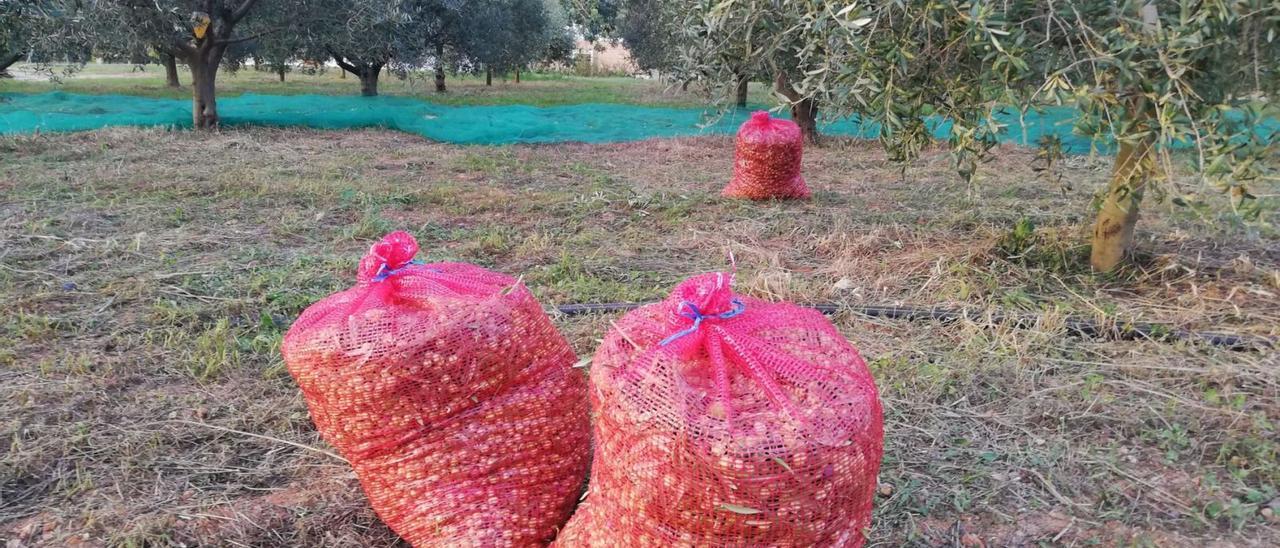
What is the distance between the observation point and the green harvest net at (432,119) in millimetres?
11445

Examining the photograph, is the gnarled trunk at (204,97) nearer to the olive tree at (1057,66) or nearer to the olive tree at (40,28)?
the olive tree at (40,28)

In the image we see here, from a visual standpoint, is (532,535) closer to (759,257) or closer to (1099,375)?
(1099,375)

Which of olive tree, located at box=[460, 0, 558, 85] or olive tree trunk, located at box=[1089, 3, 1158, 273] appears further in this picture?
olive tree, located at box=[460, 0, 558, 85]

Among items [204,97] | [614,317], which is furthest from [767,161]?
[204,97]

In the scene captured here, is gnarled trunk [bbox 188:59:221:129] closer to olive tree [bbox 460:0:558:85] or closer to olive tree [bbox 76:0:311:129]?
olive tree [bbox 76:0:311:129]

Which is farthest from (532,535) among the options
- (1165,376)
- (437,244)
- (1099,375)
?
(437,244)

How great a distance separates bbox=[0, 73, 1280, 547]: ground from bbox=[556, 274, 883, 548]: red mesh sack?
95 centimetres

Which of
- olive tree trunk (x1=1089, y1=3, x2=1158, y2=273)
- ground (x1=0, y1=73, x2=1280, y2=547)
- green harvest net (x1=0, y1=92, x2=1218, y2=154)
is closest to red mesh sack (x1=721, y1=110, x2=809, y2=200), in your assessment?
ground (x1=0, y1=73, x2=1280, y2=547)

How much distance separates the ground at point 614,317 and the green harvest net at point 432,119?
351cm

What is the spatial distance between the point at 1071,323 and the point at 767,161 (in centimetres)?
363

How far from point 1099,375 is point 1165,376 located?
264 millimetres

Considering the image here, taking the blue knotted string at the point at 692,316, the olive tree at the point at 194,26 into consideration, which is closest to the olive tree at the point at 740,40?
the blue knotted string at the point at 692,316

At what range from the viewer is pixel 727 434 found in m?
1.57

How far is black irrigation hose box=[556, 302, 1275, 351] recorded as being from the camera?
378 cm
